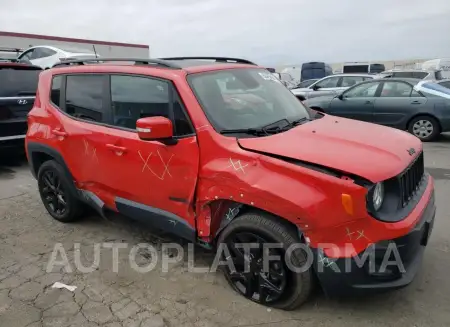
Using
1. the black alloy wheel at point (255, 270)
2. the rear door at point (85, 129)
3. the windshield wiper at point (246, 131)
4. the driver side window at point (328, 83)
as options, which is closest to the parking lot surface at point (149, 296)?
the black alloy wheel at point (255, 270)

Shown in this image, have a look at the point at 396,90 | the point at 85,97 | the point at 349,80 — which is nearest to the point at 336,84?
the point at 349,80

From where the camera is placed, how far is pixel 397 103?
9.21 m

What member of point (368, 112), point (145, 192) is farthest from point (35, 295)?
point (368, 112)

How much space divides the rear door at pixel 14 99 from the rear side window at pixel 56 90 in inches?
104

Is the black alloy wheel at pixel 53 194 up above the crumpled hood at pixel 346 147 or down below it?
below

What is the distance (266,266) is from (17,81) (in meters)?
5.83

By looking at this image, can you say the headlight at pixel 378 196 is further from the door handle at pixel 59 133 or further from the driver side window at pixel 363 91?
the driver side window at pixel 363 91

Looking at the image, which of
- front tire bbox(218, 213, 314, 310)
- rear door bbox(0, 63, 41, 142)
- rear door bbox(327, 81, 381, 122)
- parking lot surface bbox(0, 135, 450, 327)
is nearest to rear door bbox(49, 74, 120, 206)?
parking lot surface bbox(0, 135, 450, 327)

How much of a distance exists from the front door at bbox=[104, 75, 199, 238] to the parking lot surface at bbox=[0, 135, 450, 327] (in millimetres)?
462

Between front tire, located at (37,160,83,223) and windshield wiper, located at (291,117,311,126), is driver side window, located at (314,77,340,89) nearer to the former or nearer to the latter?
windshield wiper, located at (291,117,311,126)

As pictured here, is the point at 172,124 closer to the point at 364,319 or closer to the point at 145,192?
the point at 145,192

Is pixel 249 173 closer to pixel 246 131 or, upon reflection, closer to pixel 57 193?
pixel 246 131

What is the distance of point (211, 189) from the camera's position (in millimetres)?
2930

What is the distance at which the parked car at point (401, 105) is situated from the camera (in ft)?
28.7
